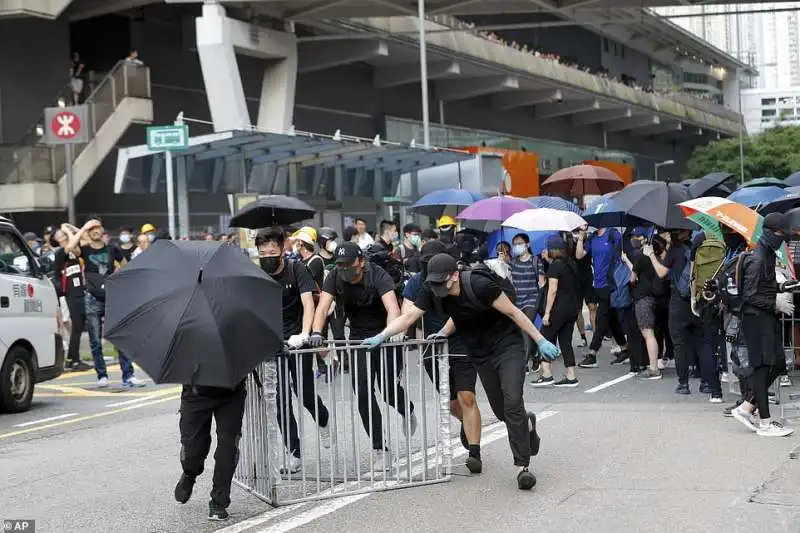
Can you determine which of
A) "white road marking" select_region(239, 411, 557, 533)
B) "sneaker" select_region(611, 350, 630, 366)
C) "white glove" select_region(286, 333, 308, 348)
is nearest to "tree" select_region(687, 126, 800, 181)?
"sneaker" select_region(611, 350, 630, 366)

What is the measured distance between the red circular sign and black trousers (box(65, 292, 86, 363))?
562cm

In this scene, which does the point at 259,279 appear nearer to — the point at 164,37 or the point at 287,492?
the point at 287,492

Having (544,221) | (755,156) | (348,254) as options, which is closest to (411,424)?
(348,254)

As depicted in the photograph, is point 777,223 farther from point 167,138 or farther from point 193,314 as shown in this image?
point 167,138

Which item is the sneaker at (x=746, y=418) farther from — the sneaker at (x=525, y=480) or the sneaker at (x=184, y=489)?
the sneaker at (x=184, y=489)

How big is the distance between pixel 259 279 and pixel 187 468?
3.98 ft

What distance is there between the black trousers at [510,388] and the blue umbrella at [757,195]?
8852 millimetres

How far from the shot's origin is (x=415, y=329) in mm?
12102

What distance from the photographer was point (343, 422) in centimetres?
841

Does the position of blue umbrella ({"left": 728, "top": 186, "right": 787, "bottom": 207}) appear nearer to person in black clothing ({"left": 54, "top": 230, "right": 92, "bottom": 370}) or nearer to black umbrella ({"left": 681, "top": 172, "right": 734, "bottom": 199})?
black umbrella ({"left": 681, "top": 172, "right": 734, "bottom": 199})

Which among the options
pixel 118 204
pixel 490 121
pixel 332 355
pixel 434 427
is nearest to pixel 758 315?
pixel 434 427

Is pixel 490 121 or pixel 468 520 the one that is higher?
pixel 490 121

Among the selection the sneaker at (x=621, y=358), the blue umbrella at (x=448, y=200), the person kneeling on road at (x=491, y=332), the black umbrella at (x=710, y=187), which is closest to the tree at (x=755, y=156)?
the blue umbrella at (x=448, y=200)

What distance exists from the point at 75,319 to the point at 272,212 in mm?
4698
